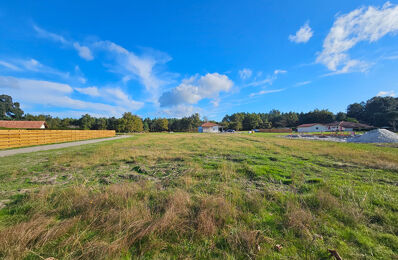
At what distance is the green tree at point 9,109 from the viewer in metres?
49.3

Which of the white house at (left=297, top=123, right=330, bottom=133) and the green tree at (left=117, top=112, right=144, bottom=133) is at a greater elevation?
the green tree at (left=117, top=112, right=144, bottom=133)

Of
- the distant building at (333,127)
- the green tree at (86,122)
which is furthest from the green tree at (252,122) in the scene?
the green tree at (86,122)

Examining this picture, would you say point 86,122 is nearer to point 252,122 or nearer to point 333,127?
point 252,122

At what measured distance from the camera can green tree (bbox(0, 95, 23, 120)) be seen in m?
49.3

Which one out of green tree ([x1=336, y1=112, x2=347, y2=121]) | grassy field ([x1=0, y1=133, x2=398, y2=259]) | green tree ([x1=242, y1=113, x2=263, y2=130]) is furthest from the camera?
green tree ([x1=242, y1=113, x2=263, y2=130])

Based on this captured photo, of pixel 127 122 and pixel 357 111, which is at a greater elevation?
pixel 357 111

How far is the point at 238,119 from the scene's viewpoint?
75.1 metres

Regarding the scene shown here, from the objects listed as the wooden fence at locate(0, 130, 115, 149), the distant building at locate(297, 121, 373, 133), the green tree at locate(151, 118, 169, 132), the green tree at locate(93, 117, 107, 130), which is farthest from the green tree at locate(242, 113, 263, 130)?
the green tree at locate(93, 117, 107, 130)

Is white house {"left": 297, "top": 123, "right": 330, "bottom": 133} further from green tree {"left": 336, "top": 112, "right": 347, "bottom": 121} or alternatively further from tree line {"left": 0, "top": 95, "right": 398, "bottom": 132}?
green tree {"left": 336, "top": 112, "right": 347, "bottom": 121}

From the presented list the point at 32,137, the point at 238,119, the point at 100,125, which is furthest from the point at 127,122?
the point at 238,119

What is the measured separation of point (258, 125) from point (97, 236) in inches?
3095

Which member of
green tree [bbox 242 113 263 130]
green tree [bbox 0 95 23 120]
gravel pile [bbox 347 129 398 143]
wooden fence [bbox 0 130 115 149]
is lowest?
gravel pile [bbox 347 129 398 143]

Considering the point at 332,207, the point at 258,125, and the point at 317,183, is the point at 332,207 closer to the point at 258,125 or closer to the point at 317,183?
the point at 317,183

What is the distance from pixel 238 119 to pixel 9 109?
98780 millimetres
